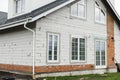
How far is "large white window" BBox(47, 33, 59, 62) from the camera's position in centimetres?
1371

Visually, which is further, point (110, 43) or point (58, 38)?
point (110, 43)

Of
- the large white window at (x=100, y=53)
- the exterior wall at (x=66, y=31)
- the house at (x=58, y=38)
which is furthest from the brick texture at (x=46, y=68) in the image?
the large white window at (x=100, y=53)

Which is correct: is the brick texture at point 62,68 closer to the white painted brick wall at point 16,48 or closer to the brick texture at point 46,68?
the brick texture at point 46,68

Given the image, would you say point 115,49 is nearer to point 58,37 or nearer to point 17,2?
point 58,37

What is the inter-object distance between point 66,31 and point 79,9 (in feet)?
7.55

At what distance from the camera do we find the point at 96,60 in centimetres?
1742

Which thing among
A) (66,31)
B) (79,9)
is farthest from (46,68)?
(79,9)

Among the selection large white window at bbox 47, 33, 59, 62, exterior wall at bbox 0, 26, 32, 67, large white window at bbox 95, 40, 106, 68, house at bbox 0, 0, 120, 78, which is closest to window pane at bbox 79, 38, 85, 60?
house at bbox 0, 0, 120, 78

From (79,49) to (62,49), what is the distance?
1.68 meters

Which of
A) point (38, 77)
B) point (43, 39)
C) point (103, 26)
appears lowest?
point (38, 77)

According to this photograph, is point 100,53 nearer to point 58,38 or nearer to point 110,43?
point 110,43

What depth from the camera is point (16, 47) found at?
14.6 metres

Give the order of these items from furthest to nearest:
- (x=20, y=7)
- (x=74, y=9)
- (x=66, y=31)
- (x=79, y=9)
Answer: (x=20, y=7) → (x=79, y=9) → (x=74, y=9) → (x=66, y=31)

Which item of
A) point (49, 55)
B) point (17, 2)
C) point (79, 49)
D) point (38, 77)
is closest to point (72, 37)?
point (79, 49)
